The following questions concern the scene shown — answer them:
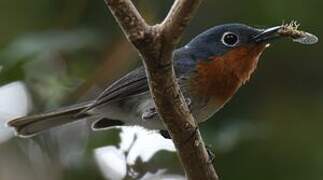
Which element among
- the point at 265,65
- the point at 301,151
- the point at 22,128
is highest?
the point at 22,128

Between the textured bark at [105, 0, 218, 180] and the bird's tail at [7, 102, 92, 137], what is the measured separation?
5.72 ft

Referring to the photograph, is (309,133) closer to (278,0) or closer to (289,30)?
(278,0)

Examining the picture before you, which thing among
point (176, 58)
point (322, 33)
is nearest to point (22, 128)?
point (176, 58)

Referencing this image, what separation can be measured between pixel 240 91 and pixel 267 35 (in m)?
1.19

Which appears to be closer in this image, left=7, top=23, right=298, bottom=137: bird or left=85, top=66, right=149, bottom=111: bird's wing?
left=7, top=23, right=298, bottom=137: bird

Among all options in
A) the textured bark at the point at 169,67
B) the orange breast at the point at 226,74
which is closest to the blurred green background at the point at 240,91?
the orange breast at the point at 226,74

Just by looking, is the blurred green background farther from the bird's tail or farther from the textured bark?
the textured bark

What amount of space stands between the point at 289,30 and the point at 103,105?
1194mm

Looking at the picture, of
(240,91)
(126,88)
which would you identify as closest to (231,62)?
(126,88)

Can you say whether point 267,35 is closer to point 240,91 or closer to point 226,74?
point 226,74

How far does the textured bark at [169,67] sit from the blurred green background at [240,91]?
156 cm

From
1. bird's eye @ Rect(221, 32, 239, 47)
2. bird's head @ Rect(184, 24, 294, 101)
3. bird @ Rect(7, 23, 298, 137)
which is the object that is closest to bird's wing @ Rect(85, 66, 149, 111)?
bird @ Rect(7, 23, 298, 137)

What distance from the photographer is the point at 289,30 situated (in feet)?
15.5

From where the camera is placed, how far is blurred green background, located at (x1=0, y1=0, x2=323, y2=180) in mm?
5527
